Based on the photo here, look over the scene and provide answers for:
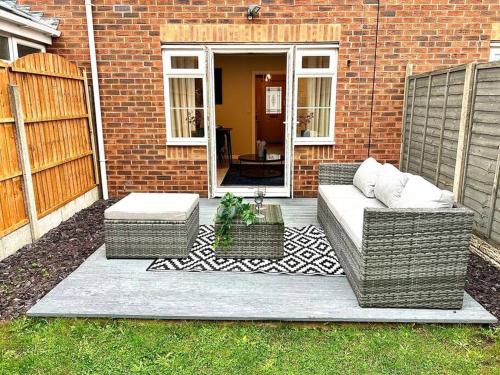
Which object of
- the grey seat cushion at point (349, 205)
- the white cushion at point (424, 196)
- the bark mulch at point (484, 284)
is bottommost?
the bark mulch at point (484, 284)

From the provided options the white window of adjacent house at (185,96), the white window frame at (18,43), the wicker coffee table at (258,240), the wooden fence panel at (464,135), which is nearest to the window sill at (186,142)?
the white window of adjacent house at (185,96)

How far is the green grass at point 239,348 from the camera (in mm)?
2205

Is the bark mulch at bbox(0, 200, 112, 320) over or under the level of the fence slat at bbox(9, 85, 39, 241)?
under

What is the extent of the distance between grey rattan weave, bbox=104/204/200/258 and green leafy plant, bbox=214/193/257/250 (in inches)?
12.8

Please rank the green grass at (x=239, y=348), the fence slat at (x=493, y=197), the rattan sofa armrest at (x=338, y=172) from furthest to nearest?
the rattan sofa armrest at (x=338, y=172) < the fence slat at (x=493, y=197) < the green grass at (x=239, y=348)

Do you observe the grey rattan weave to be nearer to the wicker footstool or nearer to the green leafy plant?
the wicker footstool

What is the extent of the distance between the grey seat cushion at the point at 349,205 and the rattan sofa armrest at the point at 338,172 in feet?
0.55

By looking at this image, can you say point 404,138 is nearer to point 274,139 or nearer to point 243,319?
point 243,319

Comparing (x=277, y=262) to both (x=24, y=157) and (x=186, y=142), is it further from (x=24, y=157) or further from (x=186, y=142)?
(x=186, y=142)

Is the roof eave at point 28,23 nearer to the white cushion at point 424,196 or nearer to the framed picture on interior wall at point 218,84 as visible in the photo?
the white cushion at point 424,196

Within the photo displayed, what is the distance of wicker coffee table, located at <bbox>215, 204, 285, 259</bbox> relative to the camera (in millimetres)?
A: 3520

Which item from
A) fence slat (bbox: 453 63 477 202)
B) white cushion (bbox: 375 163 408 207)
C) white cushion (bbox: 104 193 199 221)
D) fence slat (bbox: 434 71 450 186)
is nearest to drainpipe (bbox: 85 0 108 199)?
white cushion (bbox: 104 193 199 221)

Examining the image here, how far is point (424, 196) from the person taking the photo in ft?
9.23

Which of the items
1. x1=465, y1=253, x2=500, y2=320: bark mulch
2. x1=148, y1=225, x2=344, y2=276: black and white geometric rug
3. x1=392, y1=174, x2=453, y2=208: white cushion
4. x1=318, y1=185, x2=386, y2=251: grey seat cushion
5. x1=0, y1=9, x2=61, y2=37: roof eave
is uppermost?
x1=0, y1=9, x2=61, y2=37: roof eave
